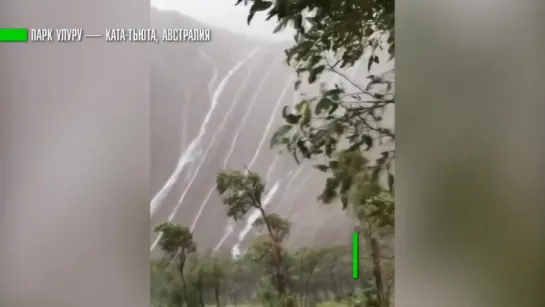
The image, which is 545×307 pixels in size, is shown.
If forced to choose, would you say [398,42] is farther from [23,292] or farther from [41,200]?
[23,292]

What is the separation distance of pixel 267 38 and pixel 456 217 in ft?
1.83

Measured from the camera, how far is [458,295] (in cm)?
104

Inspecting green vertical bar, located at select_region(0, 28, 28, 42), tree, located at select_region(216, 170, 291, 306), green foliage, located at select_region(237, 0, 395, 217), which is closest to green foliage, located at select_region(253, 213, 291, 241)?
tree, located at select_region(216, 170, 291, 306)

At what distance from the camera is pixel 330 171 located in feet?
3.50

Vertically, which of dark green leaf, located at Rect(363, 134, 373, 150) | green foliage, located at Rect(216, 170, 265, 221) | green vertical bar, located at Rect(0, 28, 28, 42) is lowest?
green foliage, located at Rect(216, 170, 265, 221)

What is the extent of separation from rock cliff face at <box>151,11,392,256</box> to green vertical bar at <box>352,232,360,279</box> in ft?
0.05

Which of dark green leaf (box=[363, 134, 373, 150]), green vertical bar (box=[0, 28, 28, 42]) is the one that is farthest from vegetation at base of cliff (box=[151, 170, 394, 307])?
green vertical bar (box=[0, 28, 28, 42])

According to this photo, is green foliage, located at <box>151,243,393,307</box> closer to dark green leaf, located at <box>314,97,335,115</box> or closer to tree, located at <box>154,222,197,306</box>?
tree, located at <box>154,222,197,306</box>

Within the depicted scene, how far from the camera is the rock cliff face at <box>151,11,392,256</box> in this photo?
3.36 feet

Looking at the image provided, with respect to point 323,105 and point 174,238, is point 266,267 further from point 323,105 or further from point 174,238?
point 323,105

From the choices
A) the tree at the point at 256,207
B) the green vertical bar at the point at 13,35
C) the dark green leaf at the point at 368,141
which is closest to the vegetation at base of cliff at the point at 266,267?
the tree at the point at 256,207

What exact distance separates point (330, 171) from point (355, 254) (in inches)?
7.4

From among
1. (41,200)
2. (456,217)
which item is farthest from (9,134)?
(456,217)

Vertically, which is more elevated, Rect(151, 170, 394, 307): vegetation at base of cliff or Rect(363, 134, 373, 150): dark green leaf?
Rect(363, 134, 373, 150): dark green leaf
